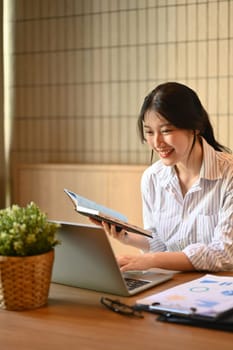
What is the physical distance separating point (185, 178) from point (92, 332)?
0.99 meters

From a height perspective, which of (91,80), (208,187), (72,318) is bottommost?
(72,318)

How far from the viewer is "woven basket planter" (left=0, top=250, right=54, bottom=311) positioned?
1.51 m

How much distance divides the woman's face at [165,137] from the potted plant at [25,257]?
688 mm

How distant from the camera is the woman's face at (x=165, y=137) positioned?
7.09 ft

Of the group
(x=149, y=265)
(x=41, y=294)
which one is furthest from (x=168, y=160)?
(x=41, y=294)

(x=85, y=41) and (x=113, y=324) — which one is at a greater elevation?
(x=85, y=41)

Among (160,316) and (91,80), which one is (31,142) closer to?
(91,80)

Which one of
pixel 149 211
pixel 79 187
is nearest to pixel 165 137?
pixel 149 211

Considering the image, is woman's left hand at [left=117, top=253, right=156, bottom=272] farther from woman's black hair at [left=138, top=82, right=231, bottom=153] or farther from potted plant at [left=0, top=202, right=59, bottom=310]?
woman's black hair at [left=138, top=82, right=231, bottom=153]

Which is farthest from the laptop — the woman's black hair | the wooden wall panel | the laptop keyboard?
the wooden wall panel

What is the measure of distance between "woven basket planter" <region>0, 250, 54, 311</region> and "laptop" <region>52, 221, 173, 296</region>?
0.40ft

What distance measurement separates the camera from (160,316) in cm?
148

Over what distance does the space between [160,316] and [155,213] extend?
852 mm

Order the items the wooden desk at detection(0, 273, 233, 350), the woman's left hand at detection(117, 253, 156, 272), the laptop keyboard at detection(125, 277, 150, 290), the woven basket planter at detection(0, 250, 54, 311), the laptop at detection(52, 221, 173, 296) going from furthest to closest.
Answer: the woman's left hand at detection(117, 253, 156, 272) → the laptop keyboard at detection(125, 277, 150, 290) → the laptop at detection(52, 221, 173, 296) → the woven basket planter at detection(0, 250, 54, 311) → the wooden desk at detection(0, 273, 233, 350)
